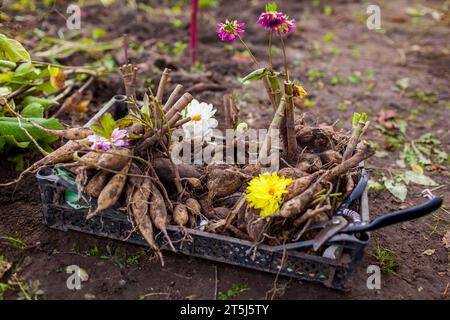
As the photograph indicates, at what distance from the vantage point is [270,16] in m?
2.11

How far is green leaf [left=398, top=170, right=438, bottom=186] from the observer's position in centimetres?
303

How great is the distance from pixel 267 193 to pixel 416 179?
4.71 feet

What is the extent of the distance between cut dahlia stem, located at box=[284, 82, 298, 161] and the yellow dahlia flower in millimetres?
285

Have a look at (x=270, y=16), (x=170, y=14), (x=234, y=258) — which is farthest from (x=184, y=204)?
(x=170, y=14)

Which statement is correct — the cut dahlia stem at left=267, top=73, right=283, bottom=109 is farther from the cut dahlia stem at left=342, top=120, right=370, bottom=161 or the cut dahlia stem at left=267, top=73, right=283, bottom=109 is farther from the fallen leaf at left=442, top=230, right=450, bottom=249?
the fallen leaf at left=442, top=230, right=450, bottom=249

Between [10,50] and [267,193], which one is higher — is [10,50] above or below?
above

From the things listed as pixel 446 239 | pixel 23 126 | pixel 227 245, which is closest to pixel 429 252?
pixel 446 239

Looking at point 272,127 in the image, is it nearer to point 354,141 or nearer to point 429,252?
point 354,141

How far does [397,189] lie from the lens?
2.94 meters

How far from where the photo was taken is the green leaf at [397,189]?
2889 mm

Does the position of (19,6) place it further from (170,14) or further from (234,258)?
(234,258)

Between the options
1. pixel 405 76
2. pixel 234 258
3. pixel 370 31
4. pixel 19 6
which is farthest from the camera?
pixel 370 31

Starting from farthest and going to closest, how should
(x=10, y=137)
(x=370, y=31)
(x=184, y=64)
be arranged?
(x=370, y=31) < (x=184, y=64) < (x=10, y=137)

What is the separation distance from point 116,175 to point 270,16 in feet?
3.17
